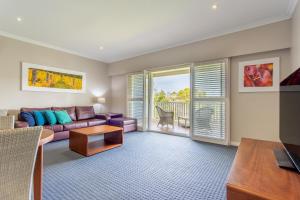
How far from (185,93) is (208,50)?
2.58 m

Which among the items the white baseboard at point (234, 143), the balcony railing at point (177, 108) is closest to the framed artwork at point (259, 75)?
the white baseboard at point (234, 143)

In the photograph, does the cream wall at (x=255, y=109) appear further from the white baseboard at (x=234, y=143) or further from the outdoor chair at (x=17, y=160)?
the outdoor chair at (x=17, y=160)

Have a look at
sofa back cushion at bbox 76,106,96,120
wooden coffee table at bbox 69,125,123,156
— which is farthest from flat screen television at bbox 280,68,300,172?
sofa back cushion at bbox 76,106,96,120

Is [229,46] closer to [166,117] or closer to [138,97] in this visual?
[166,117]

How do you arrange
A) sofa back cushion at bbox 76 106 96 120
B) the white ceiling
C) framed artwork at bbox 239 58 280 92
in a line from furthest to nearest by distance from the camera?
sofa back cushion at bbox 76 106 96 120 → framed artwork at bbox 239 58 280 92 → the white ceiling

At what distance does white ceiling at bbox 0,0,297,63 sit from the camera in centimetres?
251

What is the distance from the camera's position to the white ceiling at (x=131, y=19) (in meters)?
2.51

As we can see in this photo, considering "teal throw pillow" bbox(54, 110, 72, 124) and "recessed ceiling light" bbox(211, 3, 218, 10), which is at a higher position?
"recessed ceiling light" bbox(211, 3, 218, 10)

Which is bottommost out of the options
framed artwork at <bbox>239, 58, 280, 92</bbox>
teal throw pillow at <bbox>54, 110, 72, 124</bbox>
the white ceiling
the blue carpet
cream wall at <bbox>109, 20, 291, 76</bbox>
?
the blue carpet

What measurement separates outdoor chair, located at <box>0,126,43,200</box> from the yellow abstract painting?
13.0ft

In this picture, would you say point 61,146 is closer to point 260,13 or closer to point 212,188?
point 212,188

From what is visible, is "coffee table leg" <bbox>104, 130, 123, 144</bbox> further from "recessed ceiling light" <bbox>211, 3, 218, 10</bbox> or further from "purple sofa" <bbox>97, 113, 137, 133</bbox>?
"recessed ceiling light" <bbox>211, 3, 218, 10</bbox>

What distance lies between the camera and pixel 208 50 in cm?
377

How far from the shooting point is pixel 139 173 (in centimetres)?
220
